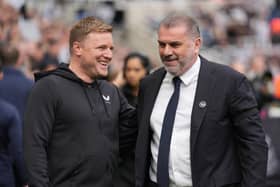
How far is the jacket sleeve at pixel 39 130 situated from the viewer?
5254 millimetres

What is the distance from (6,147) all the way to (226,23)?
1995 cm

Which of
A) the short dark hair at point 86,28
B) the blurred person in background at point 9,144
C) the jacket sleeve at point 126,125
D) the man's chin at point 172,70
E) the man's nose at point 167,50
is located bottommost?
the blurred person in background at point 9,144

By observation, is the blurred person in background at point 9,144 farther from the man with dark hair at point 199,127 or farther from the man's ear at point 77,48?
the man with dark hair at point 199,127

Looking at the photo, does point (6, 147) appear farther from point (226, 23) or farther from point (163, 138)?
point (226, 23)

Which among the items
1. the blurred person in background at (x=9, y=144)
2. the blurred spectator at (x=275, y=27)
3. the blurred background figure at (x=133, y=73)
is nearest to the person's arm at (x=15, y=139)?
the blurred person in background at (x=9, y=144)

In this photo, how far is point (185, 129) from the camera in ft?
18.2

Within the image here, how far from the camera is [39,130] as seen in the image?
5.36 meters

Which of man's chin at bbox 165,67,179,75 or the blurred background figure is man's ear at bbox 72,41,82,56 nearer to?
man's chin at bbox 165,67,179,75

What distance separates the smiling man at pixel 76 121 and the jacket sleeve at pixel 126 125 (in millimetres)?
165

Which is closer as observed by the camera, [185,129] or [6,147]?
[185,129]

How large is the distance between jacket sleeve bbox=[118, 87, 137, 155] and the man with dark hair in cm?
27

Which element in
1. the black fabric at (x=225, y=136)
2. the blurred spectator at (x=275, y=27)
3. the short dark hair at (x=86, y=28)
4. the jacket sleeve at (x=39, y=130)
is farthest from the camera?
the blurred spectator at (x=275, y=27)

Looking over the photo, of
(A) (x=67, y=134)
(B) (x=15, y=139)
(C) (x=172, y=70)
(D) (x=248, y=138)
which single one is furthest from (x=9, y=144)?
(D) (x=248, y=138)

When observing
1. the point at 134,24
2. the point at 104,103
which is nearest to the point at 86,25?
the point at 104,103
